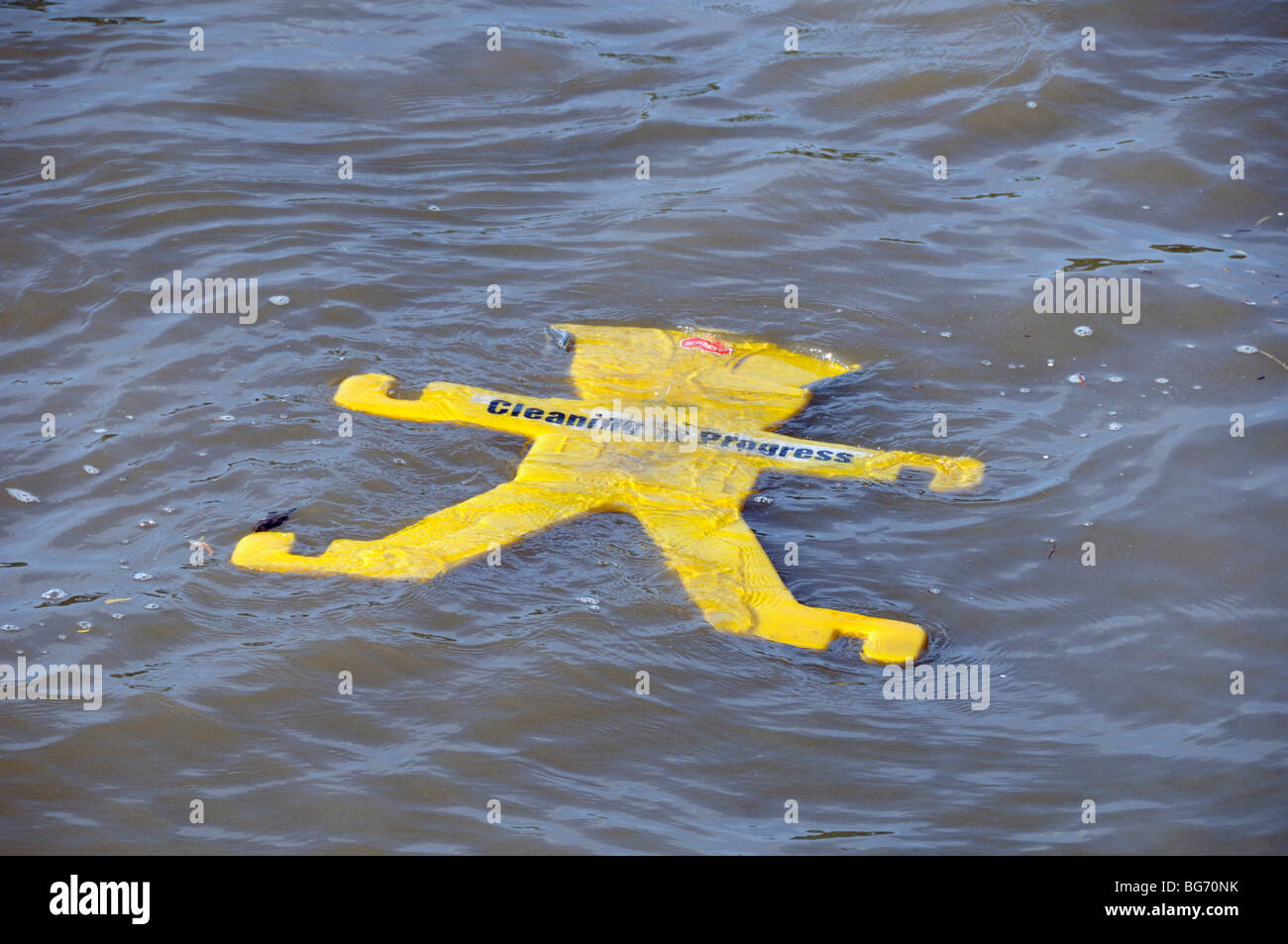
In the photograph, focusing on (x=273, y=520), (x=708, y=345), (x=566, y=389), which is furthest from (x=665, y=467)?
(x=273, y=520)

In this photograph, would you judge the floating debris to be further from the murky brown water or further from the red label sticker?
the red label sticker

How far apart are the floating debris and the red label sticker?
1.93 metres

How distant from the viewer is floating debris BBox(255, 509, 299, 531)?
14.0 ft

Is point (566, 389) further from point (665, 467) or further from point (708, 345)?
point (665, 467)

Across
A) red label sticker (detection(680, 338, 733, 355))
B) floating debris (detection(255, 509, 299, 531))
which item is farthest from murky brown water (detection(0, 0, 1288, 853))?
red label sticker (detection(680, 338, 733, 355))

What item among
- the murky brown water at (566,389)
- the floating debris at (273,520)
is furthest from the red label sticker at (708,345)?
the floating debris at (273,520)

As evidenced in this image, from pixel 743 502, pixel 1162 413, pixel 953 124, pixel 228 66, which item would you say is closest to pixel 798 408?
pixel 743 502

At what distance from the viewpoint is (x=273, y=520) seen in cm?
432

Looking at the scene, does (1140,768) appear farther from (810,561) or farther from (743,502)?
(743,502)

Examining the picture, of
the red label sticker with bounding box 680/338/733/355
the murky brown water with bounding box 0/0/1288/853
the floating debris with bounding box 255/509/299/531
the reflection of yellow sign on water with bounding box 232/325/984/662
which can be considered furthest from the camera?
the red label sticker with bounding box 680/338/733/355

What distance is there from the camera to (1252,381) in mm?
5277

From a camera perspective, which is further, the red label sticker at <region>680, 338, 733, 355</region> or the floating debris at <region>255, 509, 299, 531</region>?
the red label sticker at <region>680, 338, 733, 355</region>

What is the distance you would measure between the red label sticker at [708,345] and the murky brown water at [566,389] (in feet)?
1.20

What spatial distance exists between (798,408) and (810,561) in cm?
100
